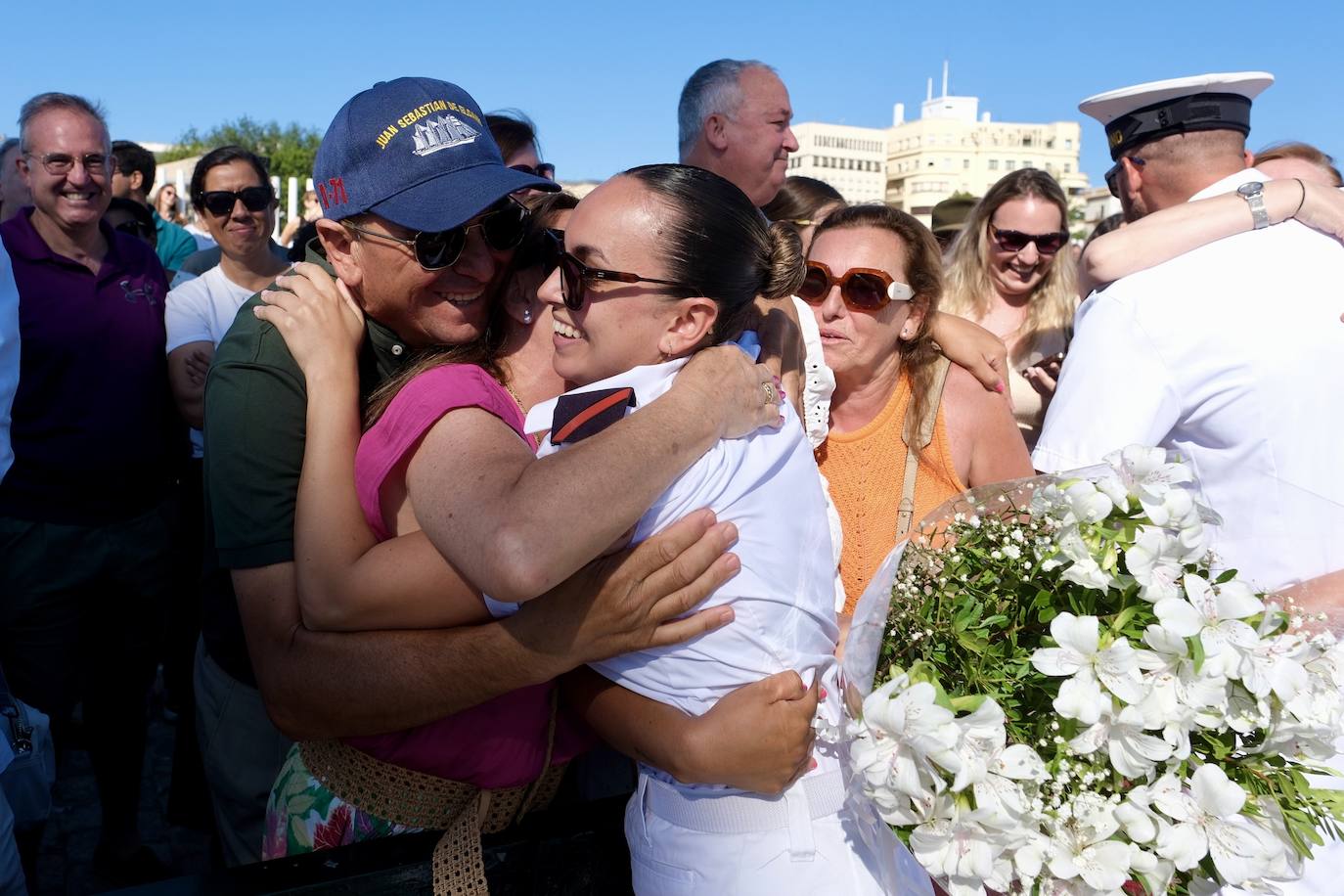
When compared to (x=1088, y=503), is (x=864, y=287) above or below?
above

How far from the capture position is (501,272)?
7.76 ft

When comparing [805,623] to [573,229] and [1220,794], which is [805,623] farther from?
[573,229]

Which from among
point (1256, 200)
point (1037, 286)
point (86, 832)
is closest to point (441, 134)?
point (1256, 200)

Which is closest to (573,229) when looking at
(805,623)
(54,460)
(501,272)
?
(501,272)

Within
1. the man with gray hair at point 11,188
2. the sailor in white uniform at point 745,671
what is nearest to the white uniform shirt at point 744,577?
the sailor in white uniform at point 745,671

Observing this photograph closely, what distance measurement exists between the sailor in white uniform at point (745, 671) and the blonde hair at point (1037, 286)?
11.6 feet

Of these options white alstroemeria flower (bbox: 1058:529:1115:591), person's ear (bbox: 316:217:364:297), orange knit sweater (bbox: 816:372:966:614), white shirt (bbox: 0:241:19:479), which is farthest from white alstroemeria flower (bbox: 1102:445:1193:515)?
white shirt (bbox: 0:241:19:479)

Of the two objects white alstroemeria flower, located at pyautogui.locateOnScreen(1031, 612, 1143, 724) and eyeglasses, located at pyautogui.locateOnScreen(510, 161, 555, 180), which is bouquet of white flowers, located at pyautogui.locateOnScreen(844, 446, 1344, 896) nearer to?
white alstroemeria flower, located at pyautogui.locateOnScreen(1031, 612, 1143, 724)

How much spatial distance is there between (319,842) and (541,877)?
1.54 ft

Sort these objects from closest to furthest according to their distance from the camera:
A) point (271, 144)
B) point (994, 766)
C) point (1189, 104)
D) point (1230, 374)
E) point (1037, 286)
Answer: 1. point (994, 766)
2. point (1230, 374)
3. point (1189, 104)
4. point (1037, 286)
5. point (271, 144)

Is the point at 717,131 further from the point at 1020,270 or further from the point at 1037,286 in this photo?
the point at 1037,286

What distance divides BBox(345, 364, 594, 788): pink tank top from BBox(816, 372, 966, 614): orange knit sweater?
1139mm

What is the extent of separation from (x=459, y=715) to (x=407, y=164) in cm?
118

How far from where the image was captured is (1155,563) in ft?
5.15
